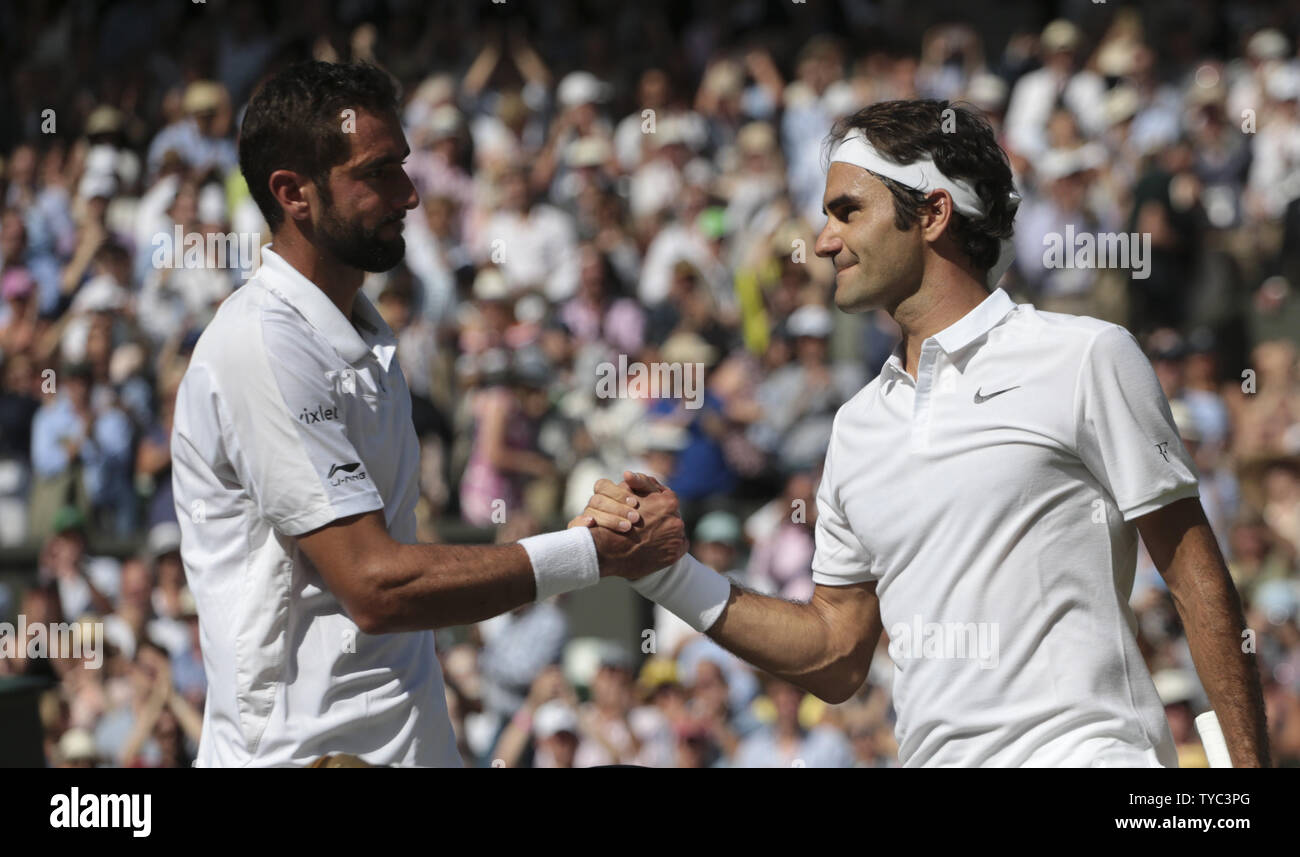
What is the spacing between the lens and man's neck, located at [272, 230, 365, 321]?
4020mm

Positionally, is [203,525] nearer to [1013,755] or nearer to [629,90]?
[1013,755]

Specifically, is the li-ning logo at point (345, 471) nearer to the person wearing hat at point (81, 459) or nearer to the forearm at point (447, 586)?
the forearm at point (447, 586)

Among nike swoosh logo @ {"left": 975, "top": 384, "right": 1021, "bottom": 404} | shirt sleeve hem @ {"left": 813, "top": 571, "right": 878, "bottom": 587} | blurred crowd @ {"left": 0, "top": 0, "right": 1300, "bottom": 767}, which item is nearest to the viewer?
nike swoosh logo @ {"left": 975, "top": 384, "right": 1021, "bottom": 404}

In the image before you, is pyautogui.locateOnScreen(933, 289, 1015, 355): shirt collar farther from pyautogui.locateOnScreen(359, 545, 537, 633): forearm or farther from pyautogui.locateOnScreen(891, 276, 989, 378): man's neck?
pyautogui.locateOnScreen(359, 545, 537, 633): forearm

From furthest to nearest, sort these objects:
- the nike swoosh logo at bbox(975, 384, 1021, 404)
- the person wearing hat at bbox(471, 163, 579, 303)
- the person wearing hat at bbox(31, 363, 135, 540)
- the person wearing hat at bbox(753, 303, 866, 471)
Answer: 1. the person wearing hat at bbox(471, 163, 579, 303)
2. the person wearing hat at bbox(31, 363, 135, 540)
3. the person wearing hat at bbox(753, 303, 866, 471)
4. the nike swoosh logo at bbox(975, 384, 1021, 404)

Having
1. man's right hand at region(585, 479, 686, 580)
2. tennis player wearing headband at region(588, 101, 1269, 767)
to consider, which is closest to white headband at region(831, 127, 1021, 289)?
tennis player wearing headband at region(588, 101, 1269, 767)

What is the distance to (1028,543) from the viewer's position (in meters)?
3.59

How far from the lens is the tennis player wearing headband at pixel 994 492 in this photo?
3.51 metres

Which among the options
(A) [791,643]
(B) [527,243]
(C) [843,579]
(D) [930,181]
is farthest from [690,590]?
(B) [527,243]

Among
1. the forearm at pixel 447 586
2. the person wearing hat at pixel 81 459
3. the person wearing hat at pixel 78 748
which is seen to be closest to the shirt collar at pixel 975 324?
the forearm at pixel 447 586

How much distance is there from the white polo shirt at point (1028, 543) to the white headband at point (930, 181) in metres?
0.24

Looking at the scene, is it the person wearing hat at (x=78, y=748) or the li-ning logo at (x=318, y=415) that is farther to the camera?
the person wearing hat at (x=78, y=748)
